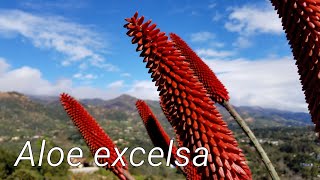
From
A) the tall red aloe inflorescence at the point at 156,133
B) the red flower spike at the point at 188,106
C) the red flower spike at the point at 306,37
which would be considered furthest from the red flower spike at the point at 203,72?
the red flower spike at the point at 306,37

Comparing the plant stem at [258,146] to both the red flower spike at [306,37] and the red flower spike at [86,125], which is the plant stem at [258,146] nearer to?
the red flower spike at [86,125]

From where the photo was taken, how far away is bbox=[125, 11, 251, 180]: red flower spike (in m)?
2.38

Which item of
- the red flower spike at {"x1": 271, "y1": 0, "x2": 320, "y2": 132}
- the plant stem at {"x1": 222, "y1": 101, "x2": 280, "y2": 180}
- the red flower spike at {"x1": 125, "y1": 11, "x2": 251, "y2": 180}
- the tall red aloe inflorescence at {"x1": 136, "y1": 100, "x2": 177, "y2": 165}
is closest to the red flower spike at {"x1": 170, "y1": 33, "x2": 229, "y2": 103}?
the plant stem at {"x1": 222, "y1": 101, "x2": 280, "y2": 180}

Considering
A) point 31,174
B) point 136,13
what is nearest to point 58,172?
A: point 31,174

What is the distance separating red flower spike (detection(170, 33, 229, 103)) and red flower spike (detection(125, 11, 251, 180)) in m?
2.63

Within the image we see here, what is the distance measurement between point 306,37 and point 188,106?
732 millimetres

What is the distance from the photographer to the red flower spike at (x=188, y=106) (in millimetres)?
2381

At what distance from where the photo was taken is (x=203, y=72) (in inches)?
211

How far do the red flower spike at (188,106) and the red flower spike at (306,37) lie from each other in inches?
20.2

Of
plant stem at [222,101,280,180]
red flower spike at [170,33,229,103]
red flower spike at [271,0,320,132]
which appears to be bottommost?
plant stem at [222,101,280,180]

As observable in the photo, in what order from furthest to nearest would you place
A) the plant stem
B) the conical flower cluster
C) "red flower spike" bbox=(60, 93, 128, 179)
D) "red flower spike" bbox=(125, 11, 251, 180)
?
the conical flower cluster < "red flower spike" bbox=(60, 93, 128, 179) < the plant stem < "red flower spike" bbox=(125, 11, 251, 180)

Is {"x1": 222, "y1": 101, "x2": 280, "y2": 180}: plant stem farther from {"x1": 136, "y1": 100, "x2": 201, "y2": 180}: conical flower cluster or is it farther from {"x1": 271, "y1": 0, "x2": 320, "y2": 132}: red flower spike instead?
{"x1": 271, "y1": 0, "x2": 320, "y2": 132}: red flower spike

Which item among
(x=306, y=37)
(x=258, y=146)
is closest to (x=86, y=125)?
(x=258, y=146)

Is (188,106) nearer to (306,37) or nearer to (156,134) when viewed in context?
(306,37)
